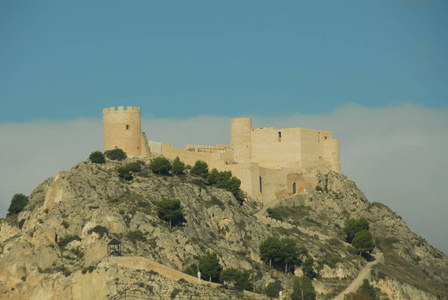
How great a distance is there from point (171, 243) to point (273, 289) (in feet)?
34.5

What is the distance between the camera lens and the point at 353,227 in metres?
119

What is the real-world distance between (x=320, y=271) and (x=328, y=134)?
30041 mm

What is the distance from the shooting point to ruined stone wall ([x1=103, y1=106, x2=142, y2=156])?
385 ft

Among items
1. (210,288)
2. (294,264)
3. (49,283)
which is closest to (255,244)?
(294,264)

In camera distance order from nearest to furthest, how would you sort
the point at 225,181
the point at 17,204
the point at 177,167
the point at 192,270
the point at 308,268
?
the point at 192,270 < the point at 308,268 < the point at 17,204 < the point at 177,167 < the point at 225,181

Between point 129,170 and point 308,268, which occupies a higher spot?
point 129,170

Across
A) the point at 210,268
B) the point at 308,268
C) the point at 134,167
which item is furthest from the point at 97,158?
the point at 308,268

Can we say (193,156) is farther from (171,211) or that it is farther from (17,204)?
(17,204)

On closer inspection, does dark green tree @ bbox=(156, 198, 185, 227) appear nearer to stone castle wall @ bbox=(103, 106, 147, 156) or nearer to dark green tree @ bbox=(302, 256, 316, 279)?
dark green tree @ bbox=(302, 256, 316, 279)

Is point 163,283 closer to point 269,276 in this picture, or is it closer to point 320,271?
point 269,276

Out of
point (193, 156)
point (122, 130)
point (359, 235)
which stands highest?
point (122, 130)

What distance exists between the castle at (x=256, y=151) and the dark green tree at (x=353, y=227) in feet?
29.2

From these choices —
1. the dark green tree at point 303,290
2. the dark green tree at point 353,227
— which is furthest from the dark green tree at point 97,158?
the dark green tree at point 353,227

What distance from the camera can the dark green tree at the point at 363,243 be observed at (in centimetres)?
11488
